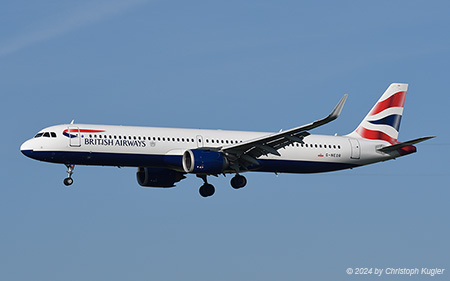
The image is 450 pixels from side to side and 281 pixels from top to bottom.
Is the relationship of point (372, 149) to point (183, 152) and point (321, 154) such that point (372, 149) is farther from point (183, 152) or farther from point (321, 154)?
point (183, 152)

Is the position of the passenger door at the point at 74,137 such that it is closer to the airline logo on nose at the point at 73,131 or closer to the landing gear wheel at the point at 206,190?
the airline logo on nose at the point at 73,131

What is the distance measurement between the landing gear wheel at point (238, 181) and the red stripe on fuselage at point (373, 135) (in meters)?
10.4

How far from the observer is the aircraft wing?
54750 millimetres

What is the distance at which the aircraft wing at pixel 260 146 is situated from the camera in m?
54.8

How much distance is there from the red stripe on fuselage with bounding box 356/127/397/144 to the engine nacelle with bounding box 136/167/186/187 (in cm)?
1323

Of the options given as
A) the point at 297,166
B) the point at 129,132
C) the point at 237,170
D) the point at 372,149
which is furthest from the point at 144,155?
the point at 372,149

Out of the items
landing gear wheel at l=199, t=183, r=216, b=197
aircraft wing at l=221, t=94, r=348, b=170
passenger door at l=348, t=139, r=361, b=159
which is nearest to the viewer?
aircraft wing at l=221, t=94, r=348, b=170

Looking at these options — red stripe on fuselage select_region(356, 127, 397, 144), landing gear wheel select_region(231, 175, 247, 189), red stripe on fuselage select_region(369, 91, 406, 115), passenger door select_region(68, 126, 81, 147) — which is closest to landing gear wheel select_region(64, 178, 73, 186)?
passenger door select_region(68, 126, 81, 147)

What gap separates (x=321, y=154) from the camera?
62.0 meters

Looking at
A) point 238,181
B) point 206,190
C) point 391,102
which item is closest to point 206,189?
point 206,190

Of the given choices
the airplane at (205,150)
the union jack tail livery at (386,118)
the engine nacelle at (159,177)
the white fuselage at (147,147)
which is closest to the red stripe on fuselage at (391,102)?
Answer: the union jack tail livery at (386,118)

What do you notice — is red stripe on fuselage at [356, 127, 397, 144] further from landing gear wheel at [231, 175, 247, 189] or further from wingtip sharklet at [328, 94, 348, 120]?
wingtip sharklet at [328, 94, 348, 120]

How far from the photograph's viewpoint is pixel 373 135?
2566 inches

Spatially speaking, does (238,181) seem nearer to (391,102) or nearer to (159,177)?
(159,177)
